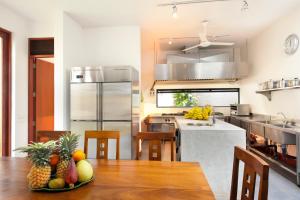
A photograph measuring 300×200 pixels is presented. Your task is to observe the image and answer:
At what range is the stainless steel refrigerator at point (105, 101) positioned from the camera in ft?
11.5

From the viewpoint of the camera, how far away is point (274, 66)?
408 centimetres

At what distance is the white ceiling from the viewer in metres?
3.14

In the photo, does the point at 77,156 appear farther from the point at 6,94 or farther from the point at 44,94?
the point at 44,94

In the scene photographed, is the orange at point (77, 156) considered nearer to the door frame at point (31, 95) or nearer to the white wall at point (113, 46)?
the white wall at point (113, 46)

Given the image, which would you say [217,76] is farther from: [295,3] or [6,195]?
[6,195]

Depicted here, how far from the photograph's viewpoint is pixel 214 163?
8.06 ft

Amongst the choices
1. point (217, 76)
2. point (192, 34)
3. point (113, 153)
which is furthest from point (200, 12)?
point (113, 153)

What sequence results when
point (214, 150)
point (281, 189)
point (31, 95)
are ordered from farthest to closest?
point (31, 95) → point (281, 189) → point (214, 150)

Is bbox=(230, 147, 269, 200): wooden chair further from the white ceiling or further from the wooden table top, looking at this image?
the white ceiling

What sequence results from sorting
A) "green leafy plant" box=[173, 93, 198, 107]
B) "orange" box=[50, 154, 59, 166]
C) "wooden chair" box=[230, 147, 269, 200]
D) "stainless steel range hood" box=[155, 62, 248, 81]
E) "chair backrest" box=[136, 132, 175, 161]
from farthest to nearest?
"green leafy plant" box=[173, 93, 198, 107], "stainless steel range hood" box=[155, 62, 248, 81], "chair backrest" box=[136, 132, 175, 161], "orange" box=[50, 154, 59, 166], "wooden chair" box=[230, 147, 269, 200]

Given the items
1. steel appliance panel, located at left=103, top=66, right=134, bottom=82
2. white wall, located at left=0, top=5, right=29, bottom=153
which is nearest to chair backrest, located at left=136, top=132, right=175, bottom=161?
steel appliance panel, located at left=103, top=66, right=134, bottom=82

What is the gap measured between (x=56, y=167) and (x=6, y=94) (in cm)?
286

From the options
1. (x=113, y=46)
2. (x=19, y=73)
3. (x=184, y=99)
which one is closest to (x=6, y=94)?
(x=19, y=73)

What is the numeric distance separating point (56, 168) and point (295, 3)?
392cm
